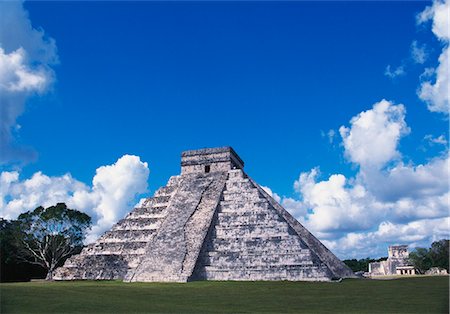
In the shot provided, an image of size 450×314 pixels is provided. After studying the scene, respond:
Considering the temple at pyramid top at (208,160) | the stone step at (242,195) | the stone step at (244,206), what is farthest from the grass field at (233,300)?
the temple at pyramid top at (208,160)

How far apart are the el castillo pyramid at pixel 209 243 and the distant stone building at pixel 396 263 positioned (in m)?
32.9

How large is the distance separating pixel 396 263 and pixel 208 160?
35193 mm

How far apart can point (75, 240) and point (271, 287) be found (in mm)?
21059

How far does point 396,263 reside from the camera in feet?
176

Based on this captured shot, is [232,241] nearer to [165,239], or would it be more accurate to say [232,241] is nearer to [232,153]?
[165,239]

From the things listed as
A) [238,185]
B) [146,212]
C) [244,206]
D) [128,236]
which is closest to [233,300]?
[244,206]

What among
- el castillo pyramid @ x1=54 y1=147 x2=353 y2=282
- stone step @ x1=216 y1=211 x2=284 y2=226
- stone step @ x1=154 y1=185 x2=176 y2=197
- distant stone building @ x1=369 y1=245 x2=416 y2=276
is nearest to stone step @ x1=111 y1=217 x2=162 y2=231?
el castillo pyramid @ x1=54 y1=147 x2=353 y2=282

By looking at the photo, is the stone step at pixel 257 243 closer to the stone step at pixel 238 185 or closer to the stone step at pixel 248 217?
the stone step at pixel 248 217

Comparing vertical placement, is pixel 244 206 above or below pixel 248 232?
above

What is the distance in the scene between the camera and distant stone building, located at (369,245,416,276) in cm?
5266

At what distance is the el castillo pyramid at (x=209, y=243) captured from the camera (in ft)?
68.5

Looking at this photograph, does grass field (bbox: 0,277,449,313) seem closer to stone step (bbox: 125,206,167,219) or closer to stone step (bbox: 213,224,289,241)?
stone step (bbox: 213,224,289,241)

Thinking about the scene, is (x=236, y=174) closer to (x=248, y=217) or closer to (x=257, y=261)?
(x=248, y=217)

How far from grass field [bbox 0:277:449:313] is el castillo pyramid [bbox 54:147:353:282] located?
383cm
